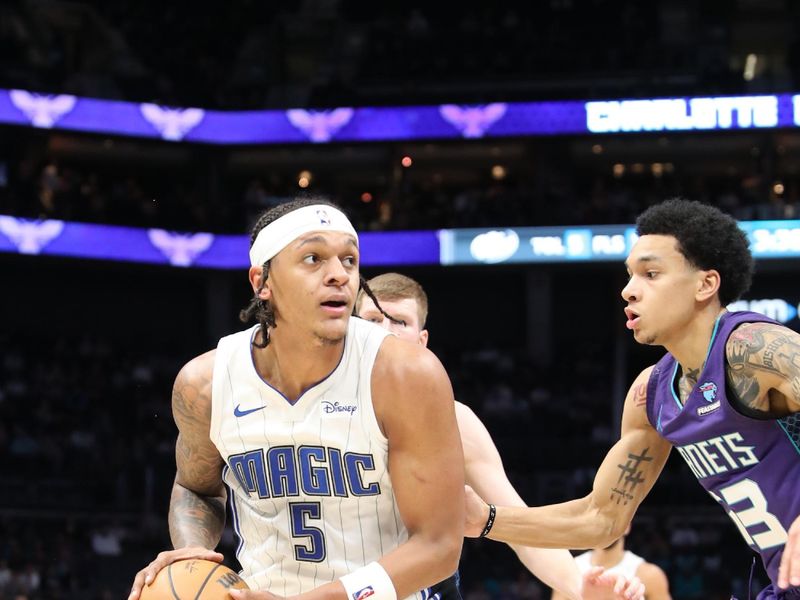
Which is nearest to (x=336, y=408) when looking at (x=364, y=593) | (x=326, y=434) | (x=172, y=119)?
(x=326, y=434)

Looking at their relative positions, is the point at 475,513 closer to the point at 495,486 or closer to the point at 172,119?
the point at 495,486

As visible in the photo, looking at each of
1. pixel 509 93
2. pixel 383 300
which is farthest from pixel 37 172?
pixel 383 300

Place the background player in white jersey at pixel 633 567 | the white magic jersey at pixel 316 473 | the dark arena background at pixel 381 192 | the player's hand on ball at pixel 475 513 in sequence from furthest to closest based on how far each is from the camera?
the dark arena background at pixel 381 192 → the background player in white jersey at pixel 633 567 → the player's hand on ball at pixel 475 513 → the white magic jersey at pixel 316 473

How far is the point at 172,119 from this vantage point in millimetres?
22922

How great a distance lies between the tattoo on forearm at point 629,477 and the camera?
4.59m

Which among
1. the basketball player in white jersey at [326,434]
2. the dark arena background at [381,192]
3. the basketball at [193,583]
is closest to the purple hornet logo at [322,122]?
the dark arena background at [381,192]

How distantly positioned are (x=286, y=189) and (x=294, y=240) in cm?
2232

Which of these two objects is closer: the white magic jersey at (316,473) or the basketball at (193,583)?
the basketball at (193,583)

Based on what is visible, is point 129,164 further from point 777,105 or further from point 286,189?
point 777,105

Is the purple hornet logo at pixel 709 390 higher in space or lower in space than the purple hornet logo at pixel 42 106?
lower

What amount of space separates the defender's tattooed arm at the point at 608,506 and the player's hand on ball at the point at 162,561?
1243 millimetres

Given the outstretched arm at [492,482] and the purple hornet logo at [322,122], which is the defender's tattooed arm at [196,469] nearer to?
the outstretched arm at [492,482]

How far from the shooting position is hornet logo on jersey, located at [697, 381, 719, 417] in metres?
4.00

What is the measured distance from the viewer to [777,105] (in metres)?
21.2
